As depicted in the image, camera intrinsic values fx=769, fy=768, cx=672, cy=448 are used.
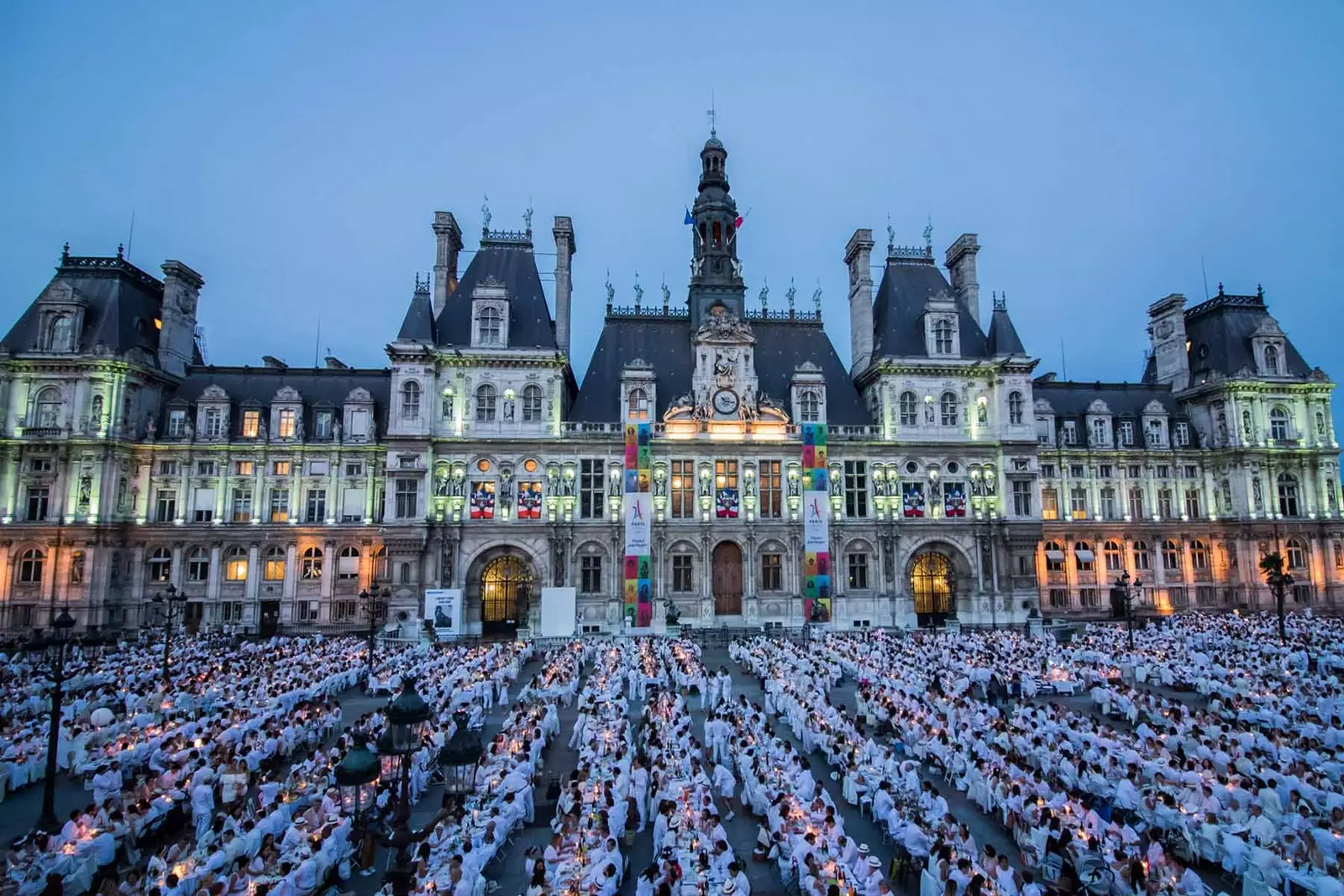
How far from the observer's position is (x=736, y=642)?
40.2 metres

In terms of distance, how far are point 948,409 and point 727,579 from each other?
1902cm

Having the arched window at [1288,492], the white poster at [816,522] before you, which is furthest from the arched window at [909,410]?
the arched window at [1288,492]

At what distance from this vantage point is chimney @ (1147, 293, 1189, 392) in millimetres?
60781

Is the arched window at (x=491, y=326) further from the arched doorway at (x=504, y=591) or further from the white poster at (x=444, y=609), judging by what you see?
the white poster at (x=444, y=609)

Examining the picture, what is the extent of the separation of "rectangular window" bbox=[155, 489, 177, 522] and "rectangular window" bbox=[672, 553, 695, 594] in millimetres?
31877

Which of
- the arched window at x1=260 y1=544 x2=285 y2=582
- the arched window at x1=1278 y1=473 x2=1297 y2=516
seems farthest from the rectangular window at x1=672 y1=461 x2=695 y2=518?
the arched window at x1=1278 y1=473 x2=1297 y2=516

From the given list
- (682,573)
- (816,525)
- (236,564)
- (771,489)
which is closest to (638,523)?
(682,573)

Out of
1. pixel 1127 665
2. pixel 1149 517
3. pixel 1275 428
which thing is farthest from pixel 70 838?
pixel 1275 428

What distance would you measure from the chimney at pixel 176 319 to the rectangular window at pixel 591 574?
31545 mm

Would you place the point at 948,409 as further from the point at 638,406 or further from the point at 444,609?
the point at 444,609

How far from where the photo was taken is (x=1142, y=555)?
55.7m

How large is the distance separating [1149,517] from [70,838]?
62.3m

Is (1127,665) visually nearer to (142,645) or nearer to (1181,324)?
(1181,324)

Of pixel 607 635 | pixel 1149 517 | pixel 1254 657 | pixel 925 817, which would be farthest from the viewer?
pixel 1149 517
